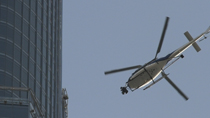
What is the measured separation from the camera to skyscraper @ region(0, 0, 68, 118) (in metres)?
96.7

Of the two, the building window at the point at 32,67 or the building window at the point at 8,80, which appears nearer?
the building window at the point at 8,80

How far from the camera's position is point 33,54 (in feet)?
341

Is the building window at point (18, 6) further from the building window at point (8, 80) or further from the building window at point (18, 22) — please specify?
the building window at point (8, 80)

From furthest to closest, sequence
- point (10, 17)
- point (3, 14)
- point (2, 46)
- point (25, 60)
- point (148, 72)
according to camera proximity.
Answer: point (10, 17), point (3, 14), point (25, 60), point (2, 46), point (148, 72)

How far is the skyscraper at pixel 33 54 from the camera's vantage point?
96.7 m

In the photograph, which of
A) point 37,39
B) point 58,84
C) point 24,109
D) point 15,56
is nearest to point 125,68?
point 24,109

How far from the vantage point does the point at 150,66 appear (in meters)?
64.9

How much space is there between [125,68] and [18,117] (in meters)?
17.3

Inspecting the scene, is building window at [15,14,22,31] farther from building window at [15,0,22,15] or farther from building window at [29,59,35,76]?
building window at [29,59,35,76]

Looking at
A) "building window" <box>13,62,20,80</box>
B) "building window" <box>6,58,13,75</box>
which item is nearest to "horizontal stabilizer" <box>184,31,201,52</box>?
"building window" <box>6,58,13,75</box>

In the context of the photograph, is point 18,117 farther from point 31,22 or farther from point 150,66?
point 31,22

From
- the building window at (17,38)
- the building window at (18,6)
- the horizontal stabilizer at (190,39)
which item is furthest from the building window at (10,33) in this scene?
the horizontal stabilizer at (190,39)

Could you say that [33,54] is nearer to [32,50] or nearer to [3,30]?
[32,50]

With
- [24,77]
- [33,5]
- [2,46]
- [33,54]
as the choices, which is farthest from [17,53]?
[33,5]
